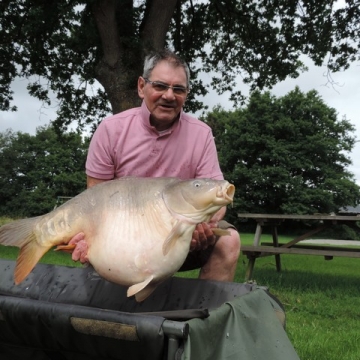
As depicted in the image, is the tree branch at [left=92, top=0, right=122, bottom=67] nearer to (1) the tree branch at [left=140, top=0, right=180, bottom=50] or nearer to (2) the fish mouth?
(1) the tree branch at [left=140, top=0, right=180, bottom=50]

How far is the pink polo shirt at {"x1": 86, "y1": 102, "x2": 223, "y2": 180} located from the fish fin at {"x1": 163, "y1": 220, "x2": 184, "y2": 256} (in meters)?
0.51

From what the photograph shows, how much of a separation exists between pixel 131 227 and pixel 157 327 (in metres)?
0.31

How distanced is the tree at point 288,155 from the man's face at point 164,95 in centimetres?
2089

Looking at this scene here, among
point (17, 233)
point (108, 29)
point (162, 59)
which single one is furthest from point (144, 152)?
point (108, 29)

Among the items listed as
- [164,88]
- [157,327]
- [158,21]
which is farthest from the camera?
[158,21]

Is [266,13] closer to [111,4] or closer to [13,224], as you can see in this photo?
[111,4]

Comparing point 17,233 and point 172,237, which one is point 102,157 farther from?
point 172,237

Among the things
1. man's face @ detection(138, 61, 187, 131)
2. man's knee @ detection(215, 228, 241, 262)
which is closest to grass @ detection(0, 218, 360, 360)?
man's knee @ detection(215, 228, 241, 262)

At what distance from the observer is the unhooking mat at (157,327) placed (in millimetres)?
935

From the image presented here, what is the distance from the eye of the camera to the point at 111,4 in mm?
5465

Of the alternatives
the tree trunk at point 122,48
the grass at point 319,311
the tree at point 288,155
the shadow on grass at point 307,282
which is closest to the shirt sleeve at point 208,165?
the grass at point 319,311

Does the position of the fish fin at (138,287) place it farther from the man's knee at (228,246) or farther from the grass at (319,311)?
the grass at (319,311)

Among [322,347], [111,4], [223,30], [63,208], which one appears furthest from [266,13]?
[63,208]

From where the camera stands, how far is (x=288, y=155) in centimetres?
2247
